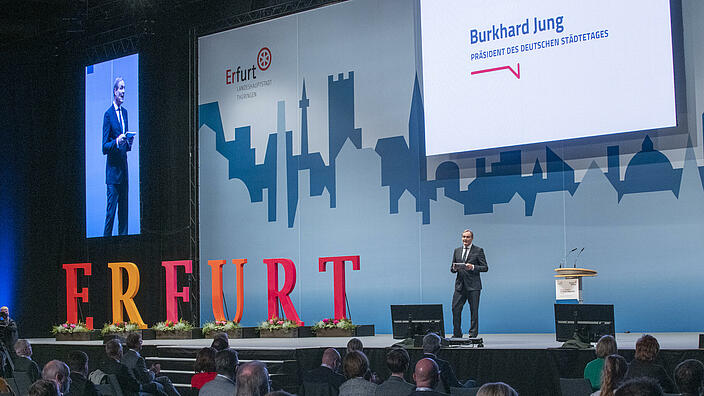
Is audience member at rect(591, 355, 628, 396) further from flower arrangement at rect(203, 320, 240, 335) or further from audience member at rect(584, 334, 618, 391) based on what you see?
flower arrangement at rect(203, 320, 240, 335)

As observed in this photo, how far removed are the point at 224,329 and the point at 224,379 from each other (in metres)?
7.45

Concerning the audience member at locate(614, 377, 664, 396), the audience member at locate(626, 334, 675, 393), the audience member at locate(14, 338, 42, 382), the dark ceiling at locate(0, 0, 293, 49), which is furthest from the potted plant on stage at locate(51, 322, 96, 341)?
the audience member at locate(614, 377, 664, 396)

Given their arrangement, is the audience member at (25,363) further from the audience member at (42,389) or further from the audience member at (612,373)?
the audience member at (612,373)

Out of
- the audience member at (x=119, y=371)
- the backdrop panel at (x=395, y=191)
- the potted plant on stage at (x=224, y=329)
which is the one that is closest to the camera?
the audience member at (x=119, y=371)

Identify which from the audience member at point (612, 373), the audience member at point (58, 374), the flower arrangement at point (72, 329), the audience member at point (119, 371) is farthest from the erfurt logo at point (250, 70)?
the audience member at point (612, 373)

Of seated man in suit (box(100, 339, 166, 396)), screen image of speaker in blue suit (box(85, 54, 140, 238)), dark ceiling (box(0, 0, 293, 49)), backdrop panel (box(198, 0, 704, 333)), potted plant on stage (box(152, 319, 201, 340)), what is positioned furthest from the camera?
screen image of speaker in blue suit (box(85, 54, 140, 238))

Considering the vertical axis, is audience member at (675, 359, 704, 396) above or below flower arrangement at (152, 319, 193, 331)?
above

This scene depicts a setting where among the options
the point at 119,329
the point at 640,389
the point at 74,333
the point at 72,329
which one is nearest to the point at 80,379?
the point at 640,389

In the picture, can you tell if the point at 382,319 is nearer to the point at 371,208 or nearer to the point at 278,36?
the point at 371,208

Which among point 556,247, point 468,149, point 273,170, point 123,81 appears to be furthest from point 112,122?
point 556,247

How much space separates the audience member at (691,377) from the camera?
415 centimetres

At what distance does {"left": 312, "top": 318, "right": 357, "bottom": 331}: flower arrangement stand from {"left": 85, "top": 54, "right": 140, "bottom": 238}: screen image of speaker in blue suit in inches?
162

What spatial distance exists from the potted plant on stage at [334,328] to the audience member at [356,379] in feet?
20.5

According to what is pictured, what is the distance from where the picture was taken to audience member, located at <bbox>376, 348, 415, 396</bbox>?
4.63 meters
